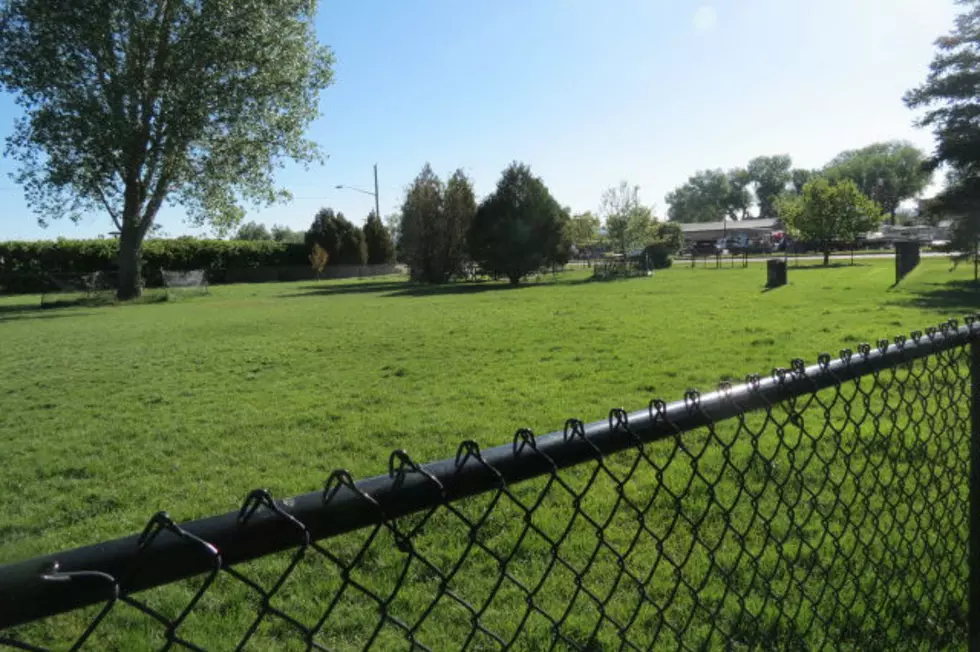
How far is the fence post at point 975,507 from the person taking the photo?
8.70 feet

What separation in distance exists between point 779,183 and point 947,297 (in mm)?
121309

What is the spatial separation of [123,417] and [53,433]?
66 cm

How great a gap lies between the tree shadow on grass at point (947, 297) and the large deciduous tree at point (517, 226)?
51.6 feet

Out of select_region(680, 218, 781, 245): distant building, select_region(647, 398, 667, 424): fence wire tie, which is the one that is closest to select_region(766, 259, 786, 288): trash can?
select_region(647, 398, 667, 424): fence wire tie

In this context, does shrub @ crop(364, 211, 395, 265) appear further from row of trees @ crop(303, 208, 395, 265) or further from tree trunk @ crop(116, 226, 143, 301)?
tree trunk @ crop(116, 226, 143, 301)

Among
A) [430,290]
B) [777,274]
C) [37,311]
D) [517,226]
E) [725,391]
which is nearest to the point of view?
[725,391]

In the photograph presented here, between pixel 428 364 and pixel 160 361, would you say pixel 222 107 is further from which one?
pixel 428 364

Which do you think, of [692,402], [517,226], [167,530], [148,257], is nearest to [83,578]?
[167,530]

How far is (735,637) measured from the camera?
2.86m

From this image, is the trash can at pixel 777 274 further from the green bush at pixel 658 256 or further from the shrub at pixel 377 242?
the shrub at pixel 377 242

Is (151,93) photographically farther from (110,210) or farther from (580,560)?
(580,560)

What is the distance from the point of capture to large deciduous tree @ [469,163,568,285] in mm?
31703

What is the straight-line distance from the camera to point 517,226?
104 feet

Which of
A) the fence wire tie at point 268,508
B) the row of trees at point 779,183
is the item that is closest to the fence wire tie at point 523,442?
the fence wire tie at point 268,508
